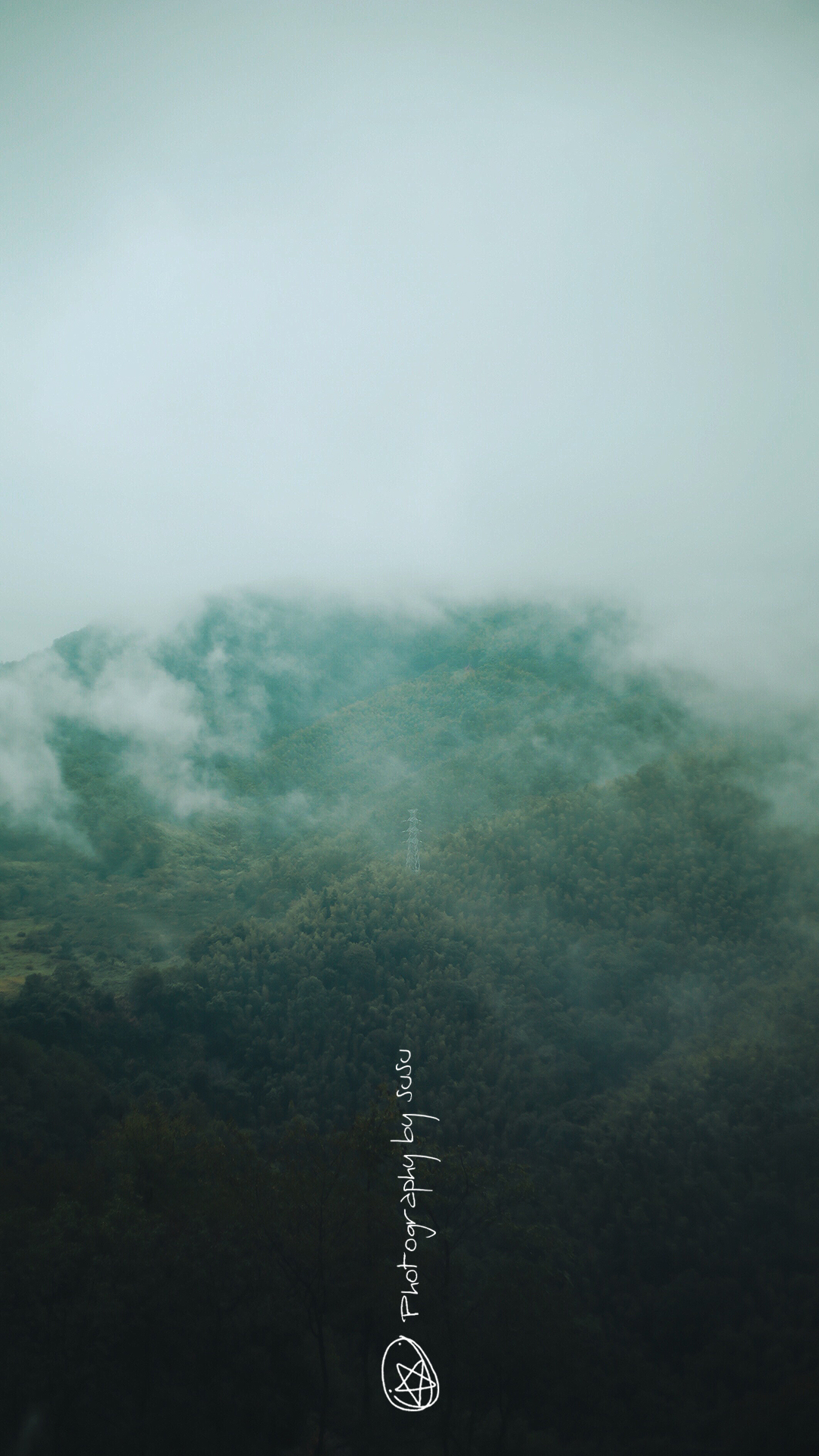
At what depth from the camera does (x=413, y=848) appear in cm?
8731

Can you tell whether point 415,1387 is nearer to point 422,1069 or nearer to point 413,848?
point 422,1069

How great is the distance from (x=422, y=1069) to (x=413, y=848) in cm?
3323

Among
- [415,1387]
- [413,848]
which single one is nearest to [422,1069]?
[415,1387]

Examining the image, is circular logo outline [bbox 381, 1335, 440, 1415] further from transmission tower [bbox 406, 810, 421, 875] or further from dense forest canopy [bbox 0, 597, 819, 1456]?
transmission tower [bbox 406, 810, 421, 875]

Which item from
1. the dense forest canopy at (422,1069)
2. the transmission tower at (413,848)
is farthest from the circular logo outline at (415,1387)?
the transmission tower at (413,848)

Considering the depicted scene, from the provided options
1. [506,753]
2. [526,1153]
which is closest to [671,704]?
[506,753]

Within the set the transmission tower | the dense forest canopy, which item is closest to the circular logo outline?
the dense forest canopy

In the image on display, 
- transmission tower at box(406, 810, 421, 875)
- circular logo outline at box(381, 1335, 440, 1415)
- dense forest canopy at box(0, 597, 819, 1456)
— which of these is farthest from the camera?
transmission tower at box(406, 810, 421, 875)

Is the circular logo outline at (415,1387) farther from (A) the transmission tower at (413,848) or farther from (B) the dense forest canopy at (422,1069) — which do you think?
(A) the transmission tower at (413,848)

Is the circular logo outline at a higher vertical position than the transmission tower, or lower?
lower

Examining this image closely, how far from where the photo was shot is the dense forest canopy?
25.7 m

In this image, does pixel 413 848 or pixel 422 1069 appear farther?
pixel 413 848

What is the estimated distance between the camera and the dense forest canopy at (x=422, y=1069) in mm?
25734

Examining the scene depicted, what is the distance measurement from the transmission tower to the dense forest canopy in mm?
1558
